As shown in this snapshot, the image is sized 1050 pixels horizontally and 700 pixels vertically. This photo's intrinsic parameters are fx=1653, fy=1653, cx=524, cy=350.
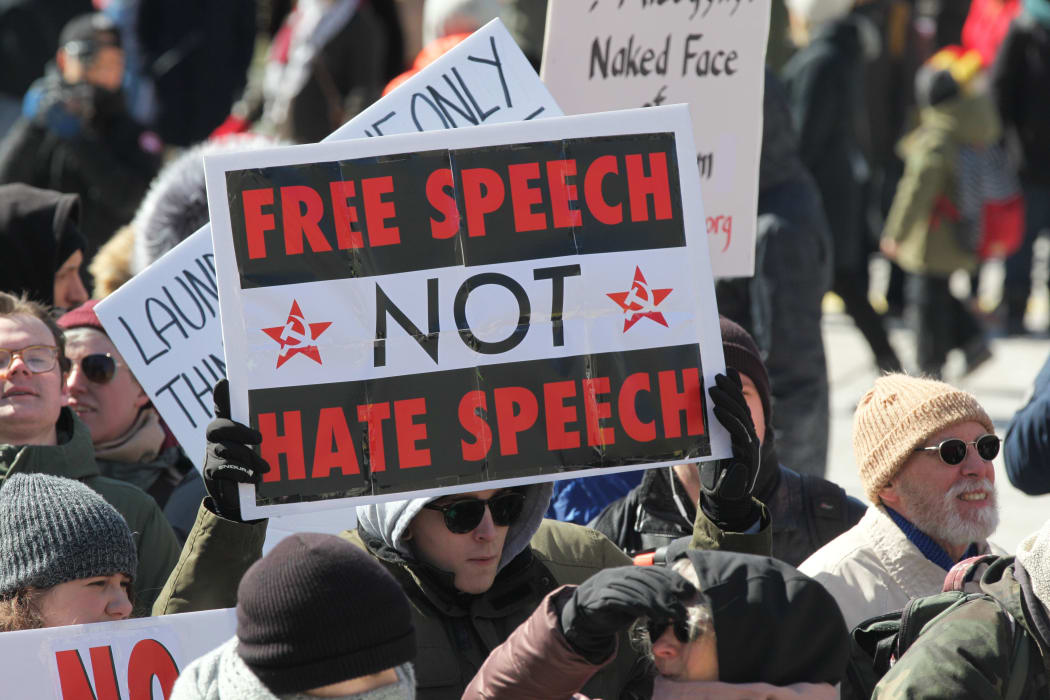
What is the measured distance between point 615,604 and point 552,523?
46.9 inches

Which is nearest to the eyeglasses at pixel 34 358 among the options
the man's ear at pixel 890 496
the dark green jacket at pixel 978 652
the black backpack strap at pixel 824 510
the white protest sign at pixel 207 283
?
the white protest sign at pixel 207 283

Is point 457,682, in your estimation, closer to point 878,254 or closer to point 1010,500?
point 1010,500

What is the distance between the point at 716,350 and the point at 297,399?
87cm

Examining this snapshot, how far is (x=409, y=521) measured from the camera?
134 inches

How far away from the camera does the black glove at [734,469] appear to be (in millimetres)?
3312

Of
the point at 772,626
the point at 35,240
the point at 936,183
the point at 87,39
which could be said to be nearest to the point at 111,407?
the point at 35,240

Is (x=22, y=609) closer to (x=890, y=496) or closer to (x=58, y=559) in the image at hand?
(x=58, y=559)

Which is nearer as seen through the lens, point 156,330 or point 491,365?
point 491,365

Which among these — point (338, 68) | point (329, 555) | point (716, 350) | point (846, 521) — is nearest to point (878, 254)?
point (338, 68)

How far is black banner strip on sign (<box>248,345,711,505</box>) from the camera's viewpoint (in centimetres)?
332

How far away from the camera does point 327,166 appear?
11.2ft

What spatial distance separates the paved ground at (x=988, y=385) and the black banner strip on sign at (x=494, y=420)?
4.20 metres

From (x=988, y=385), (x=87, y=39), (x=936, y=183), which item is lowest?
(x=988, y=385)

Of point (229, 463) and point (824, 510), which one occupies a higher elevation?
point (229, 463)
